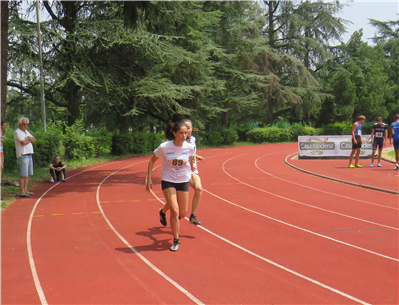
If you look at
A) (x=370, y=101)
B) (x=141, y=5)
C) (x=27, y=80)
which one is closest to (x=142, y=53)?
(x=27, y=80)

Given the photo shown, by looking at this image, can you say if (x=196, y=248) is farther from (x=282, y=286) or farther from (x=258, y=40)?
(x=258, y=40)

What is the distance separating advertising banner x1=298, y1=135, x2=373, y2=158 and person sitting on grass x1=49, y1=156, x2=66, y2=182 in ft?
42.0

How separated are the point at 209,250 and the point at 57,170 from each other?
9401 millimetres

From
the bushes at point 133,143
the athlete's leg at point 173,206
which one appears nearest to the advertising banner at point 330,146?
the bushes at point 133,143

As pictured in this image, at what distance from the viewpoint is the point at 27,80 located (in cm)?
2266

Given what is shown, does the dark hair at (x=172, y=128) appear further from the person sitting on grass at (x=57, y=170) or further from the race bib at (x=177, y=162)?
the person sitting on grass at (x=57, y=170)

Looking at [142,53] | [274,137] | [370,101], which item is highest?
[142,53]

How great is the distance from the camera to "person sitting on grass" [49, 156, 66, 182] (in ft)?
45.1

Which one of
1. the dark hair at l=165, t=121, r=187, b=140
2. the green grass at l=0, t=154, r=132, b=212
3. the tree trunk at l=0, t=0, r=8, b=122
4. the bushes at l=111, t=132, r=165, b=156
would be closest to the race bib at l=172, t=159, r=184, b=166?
the dark hair at l=165, t=121, r=187, b=140

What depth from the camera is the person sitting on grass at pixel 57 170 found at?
1374 centimetres

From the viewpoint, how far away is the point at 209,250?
20.1 feet

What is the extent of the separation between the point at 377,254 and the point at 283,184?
713cm

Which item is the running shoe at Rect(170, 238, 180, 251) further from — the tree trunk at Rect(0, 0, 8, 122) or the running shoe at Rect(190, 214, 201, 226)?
the tree trunk at Rect(0, 0, 8, 122)

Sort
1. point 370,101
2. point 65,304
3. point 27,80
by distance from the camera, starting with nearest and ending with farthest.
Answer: point 65,304 → point 27,80 → point 370,101
